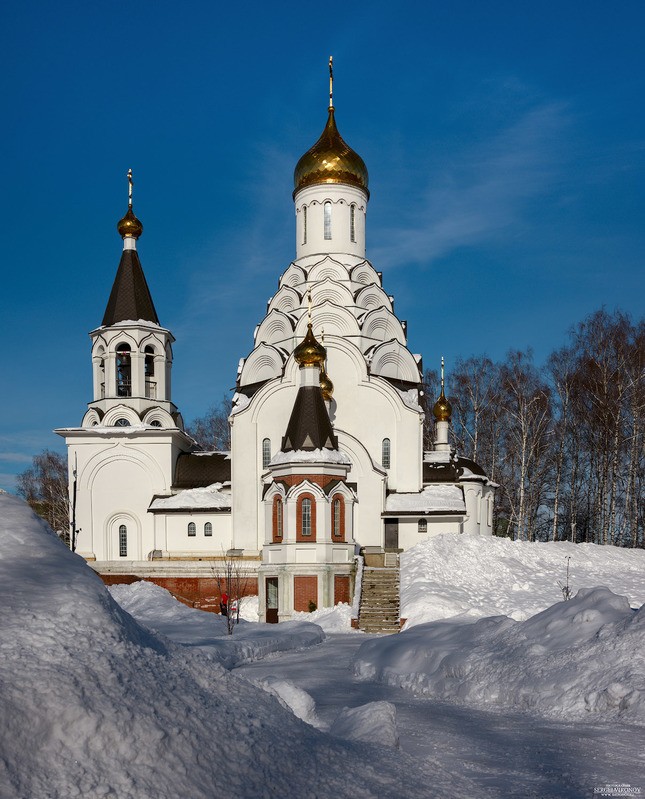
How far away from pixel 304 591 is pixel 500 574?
4.59 meters

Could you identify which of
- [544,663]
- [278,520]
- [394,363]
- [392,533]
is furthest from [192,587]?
[544,663]

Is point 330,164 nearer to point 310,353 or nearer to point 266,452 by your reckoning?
point 310,353

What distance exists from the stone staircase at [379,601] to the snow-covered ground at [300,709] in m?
7.82

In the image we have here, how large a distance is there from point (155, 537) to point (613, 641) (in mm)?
18897

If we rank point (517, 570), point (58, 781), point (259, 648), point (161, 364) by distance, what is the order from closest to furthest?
point (58, 781), point (259, 648), point (517, 570), point (161, 364)

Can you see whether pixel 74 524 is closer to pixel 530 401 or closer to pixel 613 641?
pixel 530 401

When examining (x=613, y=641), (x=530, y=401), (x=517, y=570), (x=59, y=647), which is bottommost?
(x=517, y=570)

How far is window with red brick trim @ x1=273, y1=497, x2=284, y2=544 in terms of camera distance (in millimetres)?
20547

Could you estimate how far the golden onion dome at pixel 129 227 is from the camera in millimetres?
26625

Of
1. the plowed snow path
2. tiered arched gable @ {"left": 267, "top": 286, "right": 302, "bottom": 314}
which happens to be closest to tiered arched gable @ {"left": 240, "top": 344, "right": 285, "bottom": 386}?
tiered arched gable @ {"left": 267, "top": 286, "right": 302, "bottom": 314}

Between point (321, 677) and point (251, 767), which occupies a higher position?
point (251, 767)

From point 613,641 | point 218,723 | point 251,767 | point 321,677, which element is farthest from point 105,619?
point 321,677

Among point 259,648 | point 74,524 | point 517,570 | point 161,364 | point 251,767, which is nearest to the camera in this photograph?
point 251,767

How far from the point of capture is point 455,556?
2131 centimetres
